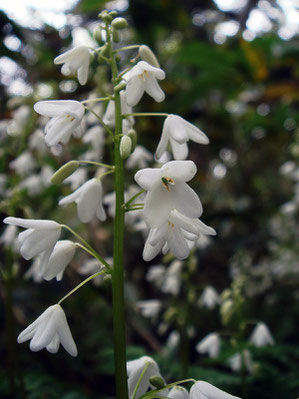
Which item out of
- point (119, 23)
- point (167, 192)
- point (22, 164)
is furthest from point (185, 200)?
point (22, 164)

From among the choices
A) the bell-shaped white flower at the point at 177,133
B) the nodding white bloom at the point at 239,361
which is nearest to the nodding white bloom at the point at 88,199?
the bell-shaped white flower at the point at 177,133

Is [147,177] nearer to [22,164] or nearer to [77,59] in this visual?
[77,59]

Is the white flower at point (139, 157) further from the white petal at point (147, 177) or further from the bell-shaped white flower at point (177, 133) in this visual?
the white petal at point (147, 177)

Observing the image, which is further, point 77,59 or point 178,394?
point 77,59

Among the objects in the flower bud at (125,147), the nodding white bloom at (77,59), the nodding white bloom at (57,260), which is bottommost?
the nodding white bloom at (57,260)

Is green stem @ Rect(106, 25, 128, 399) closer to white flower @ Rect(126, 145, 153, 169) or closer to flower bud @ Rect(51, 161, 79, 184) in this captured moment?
flower bud @ Rect(51, 161, 79, 184)

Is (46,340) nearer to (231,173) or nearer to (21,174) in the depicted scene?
(21,174)
